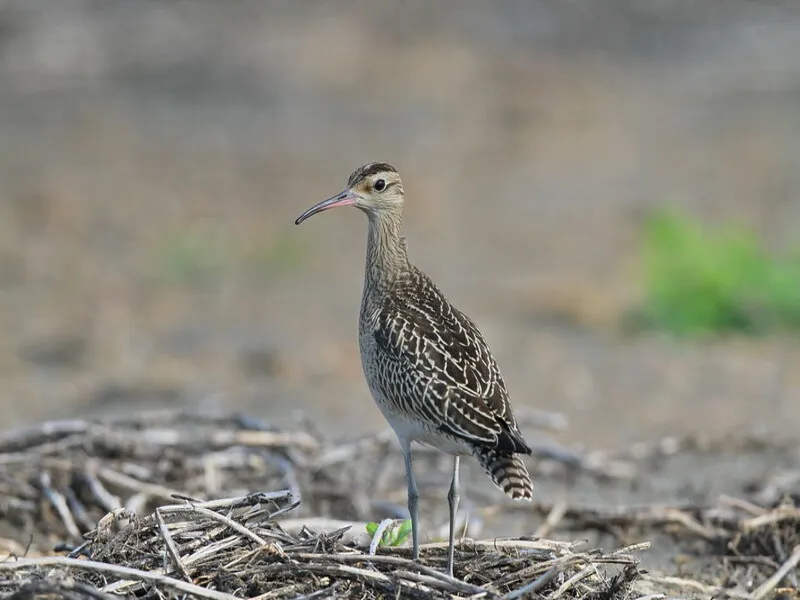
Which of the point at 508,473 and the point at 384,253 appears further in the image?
the point at 384,253

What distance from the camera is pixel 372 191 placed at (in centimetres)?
693

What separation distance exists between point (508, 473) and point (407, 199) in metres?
11.9

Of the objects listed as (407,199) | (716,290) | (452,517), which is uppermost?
(407,199)

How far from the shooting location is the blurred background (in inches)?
479

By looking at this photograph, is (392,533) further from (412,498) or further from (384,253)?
(384,253)

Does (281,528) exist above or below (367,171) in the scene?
below

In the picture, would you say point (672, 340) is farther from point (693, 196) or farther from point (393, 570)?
point (393, 570)

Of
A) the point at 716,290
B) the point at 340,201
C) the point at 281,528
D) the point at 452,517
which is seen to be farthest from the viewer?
the point at 716,290

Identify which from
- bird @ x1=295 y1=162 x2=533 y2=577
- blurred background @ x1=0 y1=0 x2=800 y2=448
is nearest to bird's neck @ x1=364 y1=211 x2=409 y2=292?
bird @ x1=295 y1=162 x2=533 y2=577

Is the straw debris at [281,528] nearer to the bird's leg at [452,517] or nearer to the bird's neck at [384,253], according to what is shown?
the bird's leg at [452,517]

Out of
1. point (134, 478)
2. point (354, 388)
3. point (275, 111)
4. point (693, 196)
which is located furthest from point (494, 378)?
point (275, 111)

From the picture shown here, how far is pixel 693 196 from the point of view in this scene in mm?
18156

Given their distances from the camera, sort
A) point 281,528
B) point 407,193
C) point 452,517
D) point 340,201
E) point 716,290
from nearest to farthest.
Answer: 1. point 452,517
2. point 281,528
3. point 340,201
4. point 716,290
5. point 407,193

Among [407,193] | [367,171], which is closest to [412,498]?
[367,171]
